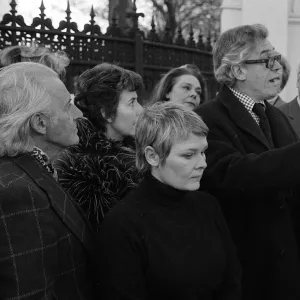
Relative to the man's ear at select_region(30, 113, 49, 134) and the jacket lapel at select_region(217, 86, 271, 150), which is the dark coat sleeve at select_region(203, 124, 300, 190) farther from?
the man's ear at select_region(30, 113, 49, 134)

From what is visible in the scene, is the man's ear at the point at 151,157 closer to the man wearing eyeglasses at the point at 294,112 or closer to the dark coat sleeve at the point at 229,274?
the dark coat sleeve at the point at 229,274

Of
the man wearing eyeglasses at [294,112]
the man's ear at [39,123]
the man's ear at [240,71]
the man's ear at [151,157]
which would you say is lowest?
the man wearing eyeglasses at [294,112]

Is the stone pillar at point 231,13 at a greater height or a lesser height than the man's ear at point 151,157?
greater

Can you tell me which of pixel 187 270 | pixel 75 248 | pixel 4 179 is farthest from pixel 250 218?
pixel 4 179

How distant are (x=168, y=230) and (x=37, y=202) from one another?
60 centimetres

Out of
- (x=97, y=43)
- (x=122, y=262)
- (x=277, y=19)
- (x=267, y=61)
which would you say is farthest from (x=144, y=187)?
(x=277, y=19)

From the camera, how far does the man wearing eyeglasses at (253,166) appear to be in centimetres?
241

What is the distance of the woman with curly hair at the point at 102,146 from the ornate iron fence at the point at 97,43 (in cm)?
343

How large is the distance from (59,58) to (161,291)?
1.64 metres

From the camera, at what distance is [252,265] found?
2648 mm

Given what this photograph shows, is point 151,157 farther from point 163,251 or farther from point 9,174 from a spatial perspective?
point 9,174

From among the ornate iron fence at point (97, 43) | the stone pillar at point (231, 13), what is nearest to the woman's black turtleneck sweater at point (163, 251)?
the ornate iron fence at point (97, 43)

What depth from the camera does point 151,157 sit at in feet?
7.38

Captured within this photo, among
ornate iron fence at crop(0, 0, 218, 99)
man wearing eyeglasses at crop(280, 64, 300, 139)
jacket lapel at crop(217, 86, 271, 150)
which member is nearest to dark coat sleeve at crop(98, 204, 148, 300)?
jacket lapel at crop(217, 86, 271, 150)
